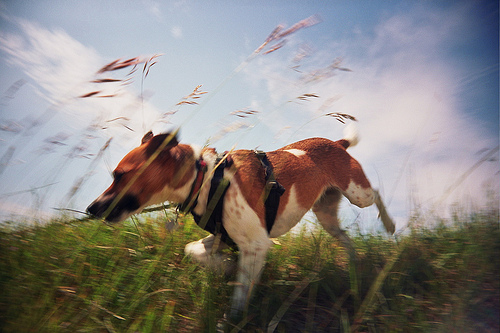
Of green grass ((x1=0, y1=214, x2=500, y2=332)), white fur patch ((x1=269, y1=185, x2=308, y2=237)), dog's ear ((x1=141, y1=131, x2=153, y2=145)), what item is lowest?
green grass ((x1=0, y1=214, x2=500, y2=332))

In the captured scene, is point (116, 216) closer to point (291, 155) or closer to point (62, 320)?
point (62, 320)

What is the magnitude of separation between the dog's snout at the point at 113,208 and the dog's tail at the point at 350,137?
2.52m

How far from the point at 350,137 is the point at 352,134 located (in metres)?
0.06

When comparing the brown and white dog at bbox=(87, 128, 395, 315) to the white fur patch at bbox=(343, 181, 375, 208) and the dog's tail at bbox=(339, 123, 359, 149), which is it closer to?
the white fur patch at bbox=(343, 181, 375, 208)

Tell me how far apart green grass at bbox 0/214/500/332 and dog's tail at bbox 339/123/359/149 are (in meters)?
1.30

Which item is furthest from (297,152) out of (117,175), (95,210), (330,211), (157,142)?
(95,210)

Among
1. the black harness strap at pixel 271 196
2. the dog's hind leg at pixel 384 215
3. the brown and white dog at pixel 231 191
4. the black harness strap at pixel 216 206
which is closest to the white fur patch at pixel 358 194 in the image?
the dog's hind leg at pixel 384 215

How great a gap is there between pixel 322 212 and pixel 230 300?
68.2 inches

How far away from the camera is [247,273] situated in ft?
6.90

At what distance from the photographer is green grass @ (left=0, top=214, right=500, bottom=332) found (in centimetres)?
178

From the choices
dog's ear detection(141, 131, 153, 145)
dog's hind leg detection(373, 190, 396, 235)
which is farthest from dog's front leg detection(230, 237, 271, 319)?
dog's hind leg detection(373, 190, 396, 235)

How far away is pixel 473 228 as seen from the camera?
2.83 metres

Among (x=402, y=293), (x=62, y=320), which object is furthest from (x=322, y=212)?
(x=62, y=320)

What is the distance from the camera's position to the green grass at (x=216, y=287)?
1784 millimetres
